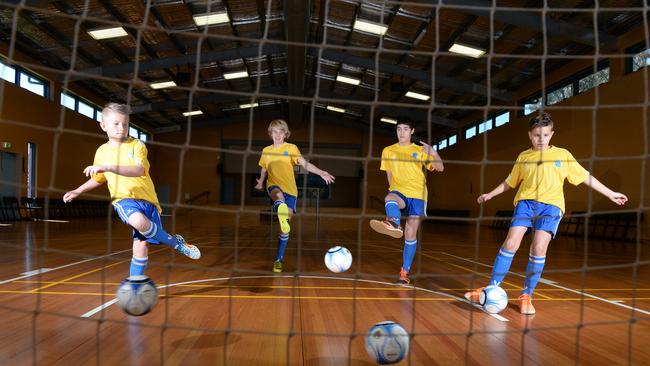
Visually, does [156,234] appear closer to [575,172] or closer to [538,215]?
[538,215]

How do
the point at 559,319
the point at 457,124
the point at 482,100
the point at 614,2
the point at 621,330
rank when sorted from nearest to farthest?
the point at 621,330
the point at 559,319
the point at 614,2
the point at 482,100
the point at 457,124

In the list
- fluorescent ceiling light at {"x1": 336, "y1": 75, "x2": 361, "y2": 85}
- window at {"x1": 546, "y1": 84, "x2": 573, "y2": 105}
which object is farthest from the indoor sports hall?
fluorescent ceiling light at {"x1": 336, "y1": 75, "x2": 361, "y2": 85}

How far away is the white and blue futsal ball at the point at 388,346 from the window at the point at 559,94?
1175cm

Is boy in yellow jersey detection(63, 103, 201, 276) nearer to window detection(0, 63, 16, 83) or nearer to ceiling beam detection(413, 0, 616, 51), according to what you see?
ceiling beam detection(413, 0, 616, 51)

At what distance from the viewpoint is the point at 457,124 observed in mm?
18078

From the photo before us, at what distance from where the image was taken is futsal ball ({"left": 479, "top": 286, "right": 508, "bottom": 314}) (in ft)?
9.84

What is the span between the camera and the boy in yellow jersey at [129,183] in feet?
9.37

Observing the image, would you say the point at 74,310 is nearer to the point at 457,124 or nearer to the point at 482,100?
the point at 482,100

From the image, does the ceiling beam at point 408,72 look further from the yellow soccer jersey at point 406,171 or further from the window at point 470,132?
the yellow soccer jersey at point 406,171

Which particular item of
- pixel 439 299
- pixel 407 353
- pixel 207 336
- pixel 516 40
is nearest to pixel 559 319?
pixel 439 299

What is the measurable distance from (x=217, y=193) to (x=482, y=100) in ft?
42.1

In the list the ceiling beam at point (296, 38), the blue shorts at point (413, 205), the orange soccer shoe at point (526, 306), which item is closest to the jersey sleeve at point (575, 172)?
the orange soccer shoe at point (526, 306)

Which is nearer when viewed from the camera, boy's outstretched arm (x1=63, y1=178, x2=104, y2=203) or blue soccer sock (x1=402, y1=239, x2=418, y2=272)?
boy's outstretched arm (x1=63, y1=178, x2=104, y2=203)

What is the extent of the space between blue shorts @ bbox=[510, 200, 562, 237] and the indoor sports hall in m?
0.02
